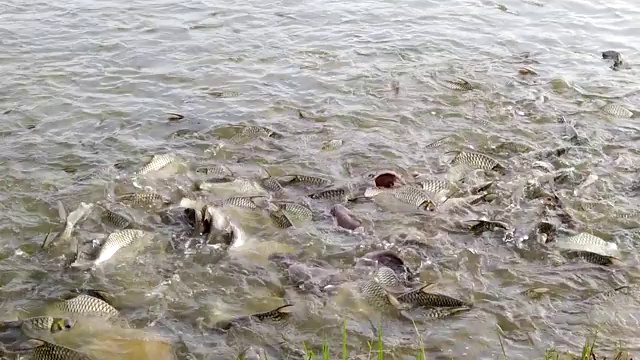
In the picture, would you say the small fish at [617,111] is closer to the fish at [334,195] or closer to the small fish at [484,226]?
the small fish at [484,226]

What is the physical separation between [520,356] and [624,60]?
7.73 m

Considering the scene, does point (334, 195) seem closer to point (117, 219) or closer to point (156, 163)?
point (156, 163)

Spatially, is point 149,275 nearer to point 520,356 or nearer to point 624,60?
point 520,356

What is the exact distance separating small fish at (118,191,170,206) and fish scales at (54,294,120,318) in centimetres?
152

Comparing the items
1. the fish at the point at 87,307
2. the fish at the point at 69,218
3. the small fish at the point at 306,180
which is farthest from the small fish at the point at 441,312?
the fish at the point at 69,218

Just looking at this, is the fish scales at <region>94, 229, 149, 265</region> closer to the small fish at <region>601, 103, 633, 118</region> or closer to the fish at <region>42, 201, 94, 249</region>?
the fish at <region>42, 201, 94, 249</region>

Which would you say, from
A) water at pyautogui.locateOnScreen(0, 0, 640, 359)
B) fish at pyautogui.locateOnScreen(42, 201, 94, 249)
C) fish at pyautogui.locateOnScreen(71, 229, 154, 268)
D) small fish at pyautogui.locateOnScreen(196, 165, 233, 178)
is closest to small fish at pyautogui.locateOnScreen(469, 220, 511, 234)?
water at pyautogui.locateOnScreen(0, 0, 640, 359)

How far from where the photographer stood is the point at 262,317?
454cm

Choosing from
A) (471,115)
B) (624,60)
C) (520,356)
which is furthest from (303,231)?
(624,60)

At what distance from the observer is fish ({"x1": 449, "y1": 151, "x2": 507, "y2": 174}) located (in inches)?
265

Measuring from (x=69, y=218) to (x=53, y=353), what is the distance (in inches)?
69.6

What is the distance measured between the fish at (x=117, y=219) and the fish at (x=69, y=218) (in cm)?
19

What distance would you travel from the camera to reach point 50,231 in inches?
217

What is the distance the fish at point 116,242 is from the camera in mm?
5078
